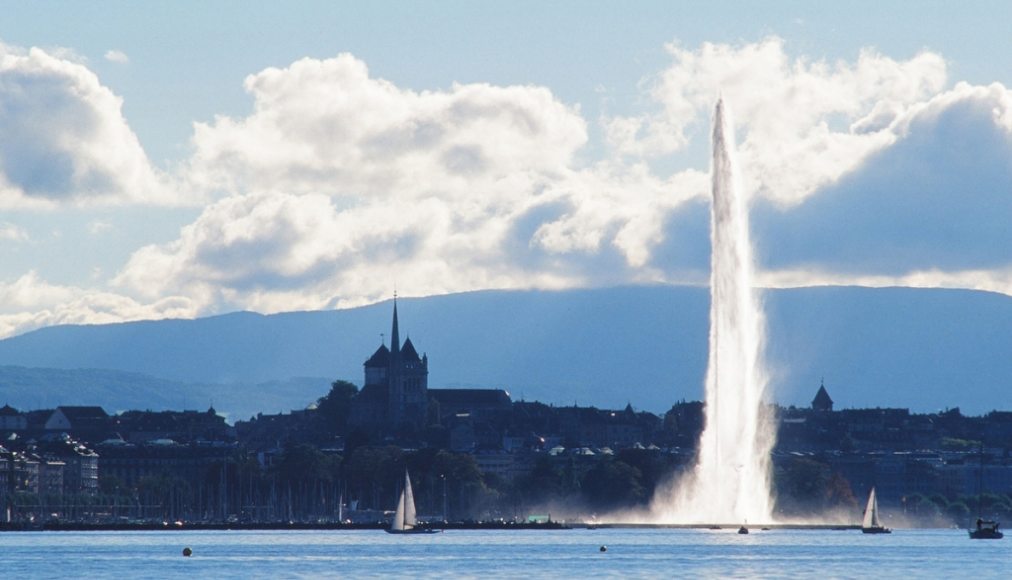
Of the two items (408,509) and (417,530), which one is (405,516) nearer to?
(408,509)

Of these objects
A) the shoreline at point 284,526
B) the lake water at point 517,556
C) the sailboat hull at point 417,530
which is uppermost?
the shoreline at point 284,526

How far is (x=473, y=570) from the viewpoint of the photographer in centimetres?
10312

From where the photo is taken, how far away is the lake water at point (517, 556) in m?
102

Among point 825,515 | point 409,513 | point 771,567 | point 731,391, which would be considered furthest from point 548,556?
point 825,515

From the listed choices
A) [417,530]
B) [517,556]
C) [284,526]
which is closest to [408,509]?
[417,530]

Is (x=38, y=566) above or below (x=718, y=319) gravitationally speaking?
below

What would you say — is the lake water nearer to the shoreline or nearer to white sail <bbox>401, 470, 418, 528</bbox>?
white sail <bbox>401, 470, 418, 528</bbox>

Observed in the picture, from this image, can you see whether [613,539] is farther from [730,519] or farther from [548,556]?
[548,556]

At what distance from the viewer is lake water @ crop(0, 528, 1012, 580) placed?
102 metres

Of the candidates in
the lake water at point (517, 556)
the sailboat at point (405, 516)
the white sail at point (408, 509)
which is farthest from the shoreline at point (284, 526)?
the lake water at point (517, 556)

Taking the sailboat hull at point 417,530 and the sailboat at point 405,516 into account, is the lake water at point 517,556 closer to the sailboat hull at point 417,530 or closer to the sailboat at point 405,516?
the sailboat hull at point 417,530

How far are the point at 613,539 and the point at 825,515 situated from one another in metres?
44.0

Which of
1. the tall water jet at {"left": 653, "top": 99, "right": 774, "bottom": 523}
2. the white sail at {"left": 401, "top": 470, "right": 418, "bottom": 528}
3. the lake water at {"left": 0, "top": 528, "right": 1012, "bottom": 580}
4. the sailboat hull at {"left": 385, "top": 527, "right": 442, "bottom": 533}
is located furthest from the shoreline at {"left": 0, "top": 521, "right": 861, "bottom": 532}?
the tall water jet at {"left": 653, "top": 99, "right": 774, "bottom": 523}

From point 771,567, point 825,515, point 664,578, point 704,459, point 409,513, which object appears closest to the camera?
point 664,578
